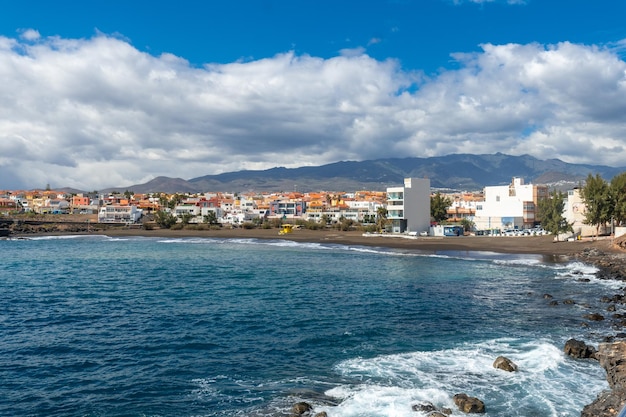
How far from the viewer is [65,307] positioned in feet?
99.5

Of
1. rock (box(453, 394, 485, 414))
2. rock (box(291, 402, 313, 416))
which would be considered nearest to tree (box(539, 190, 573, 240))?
rock (box(453, 394, 485, 414))

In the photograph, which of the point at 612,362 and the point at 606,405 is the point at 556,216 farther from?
the point at 606,405

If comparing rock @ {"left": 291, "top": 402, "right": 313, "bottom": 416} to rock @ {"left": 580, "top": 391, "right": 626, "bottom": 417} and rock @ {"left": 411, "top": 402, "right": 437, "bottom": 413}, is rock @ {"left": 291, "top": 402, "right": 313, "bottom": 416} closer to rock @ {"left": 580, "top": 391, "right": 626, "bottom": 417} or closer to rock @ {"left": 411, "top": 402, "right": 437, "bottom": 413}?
rock @ {"left": 411, "top": 402, "right": 437, "bottom": 413}

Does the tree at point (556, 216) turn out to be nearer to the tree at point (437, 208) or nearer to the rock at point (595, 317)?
the tree at point (437, 208)

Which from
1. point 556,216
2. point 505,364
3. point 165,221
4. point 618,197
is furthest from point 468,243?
point 165,221

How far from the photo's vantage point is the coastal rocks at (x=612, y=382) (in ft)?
45.0

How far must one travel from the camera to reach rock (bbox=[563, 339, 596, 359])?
773 inches

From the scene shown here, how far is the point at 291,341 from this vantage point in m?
22.6

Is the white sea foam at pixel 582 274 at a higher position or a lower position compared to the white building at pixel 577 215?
lower

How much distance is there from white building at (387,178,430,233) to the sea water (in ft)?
152

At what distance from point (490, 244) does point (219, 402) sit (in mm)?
62609

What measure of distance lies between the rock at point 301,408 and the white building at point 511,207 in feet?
292

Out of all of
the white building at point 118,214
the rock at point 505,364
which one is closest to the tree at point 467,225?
the rock at point 505,364

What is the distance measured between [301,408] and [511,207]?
92.0 meters
